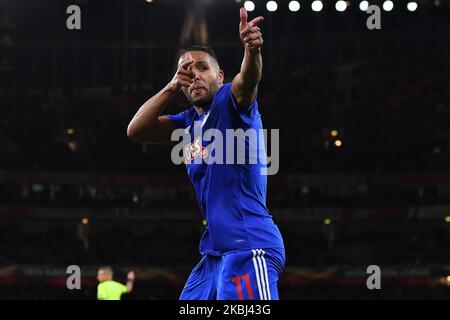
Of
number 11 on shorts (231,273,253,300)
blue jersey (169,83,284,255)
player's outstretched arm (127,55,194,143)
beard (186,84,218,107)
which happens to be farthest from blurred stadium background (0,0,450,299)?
number 11 on shorts (231,273,253,300)

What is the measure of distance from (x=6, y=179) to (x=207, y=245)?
90.9 feet

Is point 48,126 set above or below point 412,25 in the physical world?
below

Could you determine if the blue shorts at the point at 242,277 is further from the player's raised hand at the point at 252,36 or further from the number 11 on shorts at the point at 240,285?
the player's raised hand at the point at 252,36

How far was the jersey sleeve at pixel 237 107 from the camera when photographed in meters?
3.93

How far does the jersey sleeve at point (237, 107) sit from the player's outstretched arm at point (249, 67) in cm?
2

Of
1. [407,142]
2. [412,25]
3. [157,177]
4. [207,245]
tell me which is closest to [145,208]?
[157,177]

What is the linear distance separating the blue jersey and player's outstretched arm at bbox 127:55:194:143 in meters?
0.23

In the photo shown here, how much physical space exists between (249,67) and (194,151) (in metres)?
0.69

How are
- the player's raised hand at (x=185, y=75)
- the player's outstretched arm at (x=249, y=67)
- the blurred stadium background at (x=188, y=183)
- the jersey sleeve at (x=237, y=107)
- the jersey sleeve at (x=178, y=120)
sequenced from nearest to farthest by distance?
the player's outstretched arm at (x=249, y=67) < the jersey sleeve at (x=237, y=107) < the player's raised hand at (x=185, y=75) < the jersey sleeve at (x=178, y=120) < the blurred stadium background at (x=188, y=183)

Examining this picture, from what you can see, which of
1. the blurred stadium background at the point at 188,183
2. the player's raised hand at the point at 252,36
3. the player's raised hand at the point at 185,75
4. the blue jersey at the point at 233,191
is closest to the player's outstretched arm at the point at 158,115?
the player's raised hand at the point at 185,75

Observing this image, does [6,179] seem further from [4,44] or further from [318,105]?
[318,105]

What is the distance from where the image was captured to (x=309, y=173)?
100ft

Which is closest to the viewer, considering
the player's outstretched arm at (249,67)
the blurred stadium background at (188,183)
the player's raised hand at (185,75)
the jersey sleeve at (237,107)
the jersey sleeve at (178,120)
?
the player's outstretched arm at (249,67)

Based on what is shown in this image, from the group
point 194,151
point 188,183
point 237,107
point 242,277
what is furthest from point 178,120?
point 188,183
